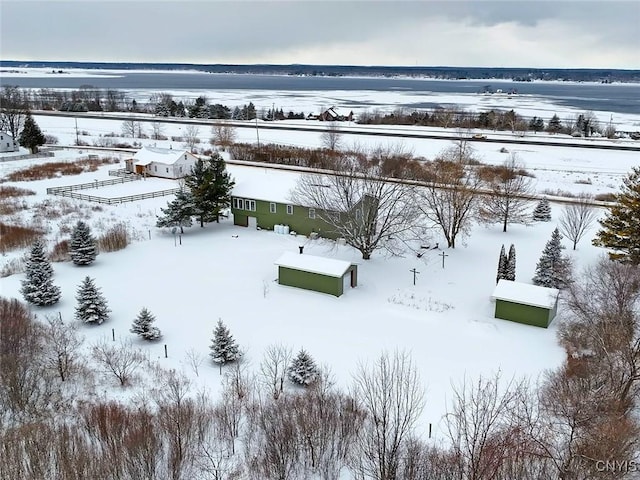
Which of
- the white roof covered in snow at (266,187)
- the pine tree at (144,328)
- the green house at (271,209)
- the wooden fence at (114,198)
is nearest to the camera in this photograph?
the pine tree at (144,328)

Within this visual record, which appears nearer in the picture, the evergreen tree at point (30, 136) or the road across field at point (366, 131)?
the evergreen tree at point (30, 136)

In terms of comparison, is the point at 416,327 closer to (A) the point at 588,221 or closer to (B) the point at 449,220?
(B) the point at 449,220

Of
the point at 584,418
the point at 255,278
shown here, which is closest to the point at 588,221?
the point at 255,278

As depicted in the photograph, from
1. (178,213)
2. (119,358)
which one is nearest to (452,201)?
(178,213)

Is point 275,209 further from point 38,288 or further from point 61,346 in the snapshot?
point 61,346

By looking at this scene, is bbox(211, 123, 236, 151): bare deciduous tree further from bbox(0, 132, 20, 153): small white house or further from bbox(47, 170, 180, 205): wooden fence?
bbox(0, 132, 20, 153): small white house

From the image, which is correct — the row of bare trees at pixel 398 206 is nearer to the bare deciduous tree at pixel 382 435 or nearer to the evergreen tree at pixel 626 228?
the evergreen tree at pixel 626 228

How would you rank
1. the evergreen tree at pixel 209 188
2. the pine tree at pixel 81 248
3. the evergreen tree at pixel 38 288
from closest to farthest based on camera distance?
the evergreen tree at pixel 38 288
the pine tree at pixel 81 248
the evergreen tree at pixel 209 188

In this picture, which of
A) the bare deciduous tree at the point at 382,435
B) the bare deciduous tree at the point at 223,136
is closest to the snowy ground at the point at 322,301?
the bare deciduous tree at the point at 382,435
